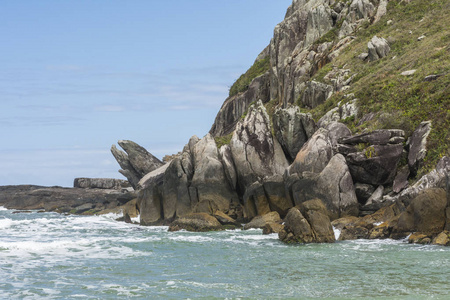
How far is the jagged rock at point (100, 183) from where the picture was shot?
10550cm

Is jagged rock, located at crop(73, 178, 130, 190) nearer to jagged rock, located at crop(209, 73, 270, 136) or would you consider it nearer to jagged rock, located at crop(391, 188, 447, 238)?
jagged rock, located at crop(209, 73, 270, 136)

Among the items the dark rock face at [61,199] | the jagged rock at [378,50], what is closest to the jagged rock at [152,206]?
the dark rock face at [61,199]

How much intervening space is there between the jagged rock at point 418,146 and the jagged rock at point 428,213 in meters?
7.49

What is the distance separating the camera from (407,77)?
46.8 metres

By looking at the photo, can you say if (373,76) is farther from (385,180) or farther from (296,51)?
(296,51)

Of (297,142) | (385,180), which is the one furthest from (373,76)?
(385,180)

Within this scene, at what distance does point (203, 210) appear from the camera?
130ft

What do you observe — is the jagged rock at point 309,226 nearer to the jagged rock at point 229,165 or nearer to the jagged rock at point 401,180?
the jagged rock at point 401,180

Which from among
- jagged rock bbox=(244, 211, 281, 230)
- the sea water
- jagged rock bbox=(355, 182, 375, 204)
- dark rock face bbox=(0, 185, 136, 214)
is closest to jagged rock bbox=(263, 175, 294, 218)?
jagged rock bbox=(244, 211, 281, 230)

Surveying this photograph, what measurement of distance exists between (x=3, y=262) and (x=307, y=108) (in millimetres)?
42781

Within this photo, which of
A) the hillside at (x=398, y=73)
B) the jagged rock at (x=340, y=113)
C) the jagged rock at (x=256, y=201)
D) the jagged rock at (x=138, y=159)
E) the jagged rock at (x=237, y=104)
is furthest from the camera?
the jagged rock at (x=237, y=104)

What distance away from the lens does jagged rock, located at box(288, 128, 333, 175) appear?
36.8 m

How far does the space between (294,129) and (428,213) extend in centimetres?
1878

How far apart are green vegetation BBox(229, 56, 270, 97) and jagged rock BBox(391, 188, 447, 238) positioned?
210 ft
